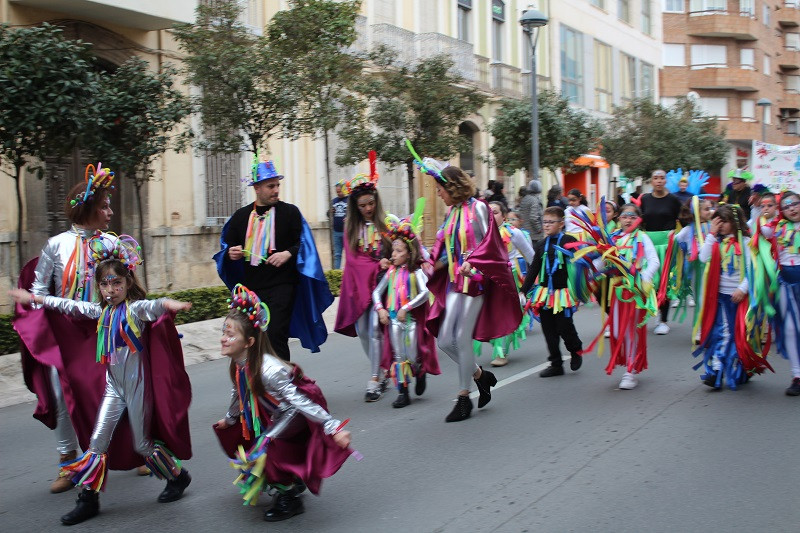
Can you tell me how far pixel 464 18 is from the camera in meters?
27.6

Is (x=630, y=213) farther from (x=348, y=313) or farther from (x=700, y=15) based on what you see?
(x=700, y=15)

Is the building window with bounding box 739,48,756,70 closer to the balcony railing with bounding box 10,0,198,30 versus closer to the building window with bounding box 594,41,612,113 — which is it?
the building window with bounding box 594,41,612,113

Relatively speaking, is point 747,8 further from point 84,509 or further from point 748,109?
point 84,509

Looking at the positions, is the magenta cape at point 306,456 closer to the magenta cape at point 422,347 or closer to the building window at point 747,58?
the magenta cape at point 422,347

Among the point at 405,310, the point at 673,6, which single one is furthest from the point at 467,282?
the point at 673,6

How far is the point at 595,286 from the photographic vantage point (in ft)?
27.0

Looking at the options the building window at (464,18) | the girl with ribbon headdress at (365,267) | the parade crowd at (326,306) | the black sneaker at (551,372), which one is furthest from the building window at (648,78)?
the girl with ribbon headdress at (365,267)

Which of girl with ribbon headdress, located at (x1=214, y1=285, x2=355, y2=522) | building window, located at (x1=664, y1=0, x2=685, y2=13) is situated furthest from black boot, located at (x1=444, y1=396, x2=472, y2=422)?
building window, located at (x1=664, y1=0, x2=685, y2=13)

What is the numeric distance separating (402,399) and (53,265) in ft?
10.1

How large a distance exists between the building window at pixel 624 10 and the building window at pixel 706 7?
13382mm

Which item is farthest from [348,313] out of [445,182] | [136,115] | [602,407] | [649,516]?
[136,115]

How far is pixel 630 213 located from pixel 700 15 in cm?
4572

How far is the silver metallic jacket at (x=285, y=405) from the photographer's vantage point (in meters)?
4.61

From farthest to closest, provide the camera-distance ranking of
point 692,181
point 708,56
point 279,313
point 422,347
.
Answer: point 708,56 < point 692,181 < point 422,347 < point 279,313
